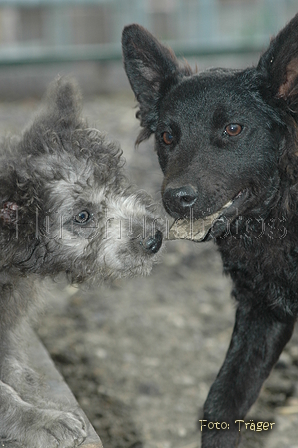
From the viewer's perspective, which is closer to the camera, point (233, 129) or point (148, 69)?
point (233, 129)

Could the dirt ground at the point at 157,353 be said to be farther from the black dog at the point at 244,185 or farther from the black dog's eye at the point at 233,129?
the black dog's eye at the point at 233,129

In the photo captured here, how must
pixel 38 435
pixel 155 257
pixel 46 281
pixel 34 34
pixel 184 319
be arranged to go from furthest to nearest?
pixel 34 34, pixel 184 319, pixel 46 281, pixel 155 257, pixel 38 435

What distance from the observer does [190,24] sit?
11.9m

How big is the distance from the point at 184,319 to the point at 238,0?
833 cm

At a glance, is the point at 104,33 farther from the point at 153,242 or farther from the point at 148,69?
the point at 153,242

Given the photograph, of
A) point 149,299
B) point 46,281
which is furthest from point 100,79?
point 46,281

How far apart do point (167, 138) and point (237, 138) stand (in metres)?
0.48

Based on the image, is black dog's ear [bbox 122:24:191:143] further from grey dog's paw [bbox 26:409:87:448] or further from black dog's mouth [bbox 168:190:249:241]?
grey dog's paw [bbox 26:409:87:448]

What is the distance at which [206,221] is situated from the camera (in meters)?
3.43

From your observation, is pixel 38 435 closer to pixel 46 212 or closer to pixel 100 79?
pixel 46 212

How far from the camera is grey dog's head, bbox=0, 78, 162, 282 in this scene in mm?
Result: 3186

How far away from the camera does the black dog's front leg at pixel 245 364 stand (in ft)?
11.8

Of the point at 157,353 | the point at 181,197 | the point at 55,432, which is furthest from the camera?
the point at 157,353

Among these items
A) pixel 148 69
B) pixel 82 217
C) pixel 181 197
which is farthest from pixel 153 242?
pixel 148 69
